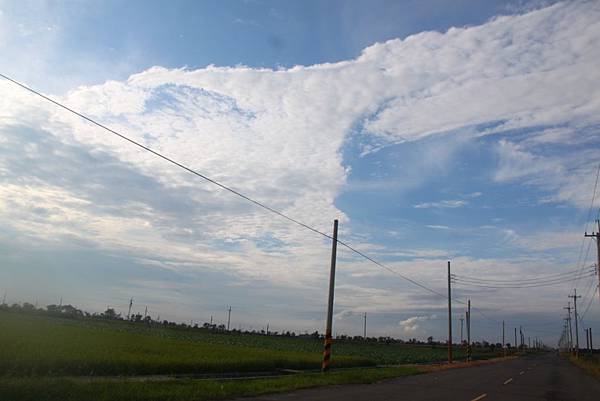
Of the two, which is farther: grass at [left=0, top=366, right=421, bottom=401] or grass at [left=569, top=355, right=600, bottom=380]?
grass at [left=569, top=355, right=600, bottom=380]

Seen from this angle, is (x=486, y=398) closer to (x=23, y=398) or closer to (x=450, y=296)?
(x=23, y=398)

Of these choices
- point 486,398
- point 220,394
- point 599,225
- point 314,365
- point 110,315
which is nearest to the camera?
point 220,394

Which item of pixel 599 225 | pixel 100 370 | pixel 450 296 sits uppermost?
pixel 599 225

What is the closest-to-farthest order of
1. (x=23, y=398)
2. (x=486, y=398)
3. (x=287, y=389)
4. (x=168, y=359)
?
(x=23, y=398) → (x=486, y=398) → (x=287, y=389) → (x=168, y=359)

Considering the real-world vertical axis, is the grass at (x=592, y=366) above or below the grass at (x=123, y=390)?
above

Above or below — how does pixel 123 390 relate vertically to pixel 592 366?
below

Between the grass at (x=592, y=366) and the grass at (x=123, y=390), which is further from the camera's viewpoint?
the grass at (x=592, y=366)

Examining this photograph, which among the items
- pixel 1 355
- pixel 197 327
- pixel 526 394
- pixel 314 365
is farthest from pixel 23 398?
pixel 197 327

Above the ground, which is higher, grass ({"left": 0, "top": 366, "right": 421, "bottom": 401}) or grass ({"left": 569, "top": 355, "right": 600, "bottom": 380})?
grass ({"left": 569, "top": 355, "right": 600, "bottom": 380})

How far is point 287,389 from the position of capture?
18.8 m

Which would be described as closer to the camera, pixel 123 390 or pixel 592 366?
pixel 123 390

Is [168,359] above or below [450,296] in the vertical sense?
below

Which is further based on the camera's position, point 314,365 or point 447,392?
point 314,365

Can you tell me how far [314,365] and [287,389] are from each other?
17837 millimetres
